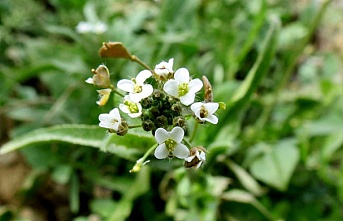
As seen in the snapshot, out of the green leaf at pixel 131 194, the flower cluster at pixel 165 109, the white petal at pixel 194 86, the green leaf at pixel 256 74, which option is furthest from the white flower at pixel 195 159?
the green leaf at pixel 131 194

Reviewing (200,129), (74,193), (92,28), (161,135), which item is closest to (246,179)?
(200,129)

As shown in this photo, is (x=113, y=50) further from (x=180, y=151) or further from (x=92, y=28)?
(x=92, y=28)

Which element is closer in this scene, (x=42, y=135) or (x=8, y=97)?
(x=42, y=135)

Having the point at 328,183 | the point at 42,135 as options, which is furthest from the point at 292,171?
the point at 42,135

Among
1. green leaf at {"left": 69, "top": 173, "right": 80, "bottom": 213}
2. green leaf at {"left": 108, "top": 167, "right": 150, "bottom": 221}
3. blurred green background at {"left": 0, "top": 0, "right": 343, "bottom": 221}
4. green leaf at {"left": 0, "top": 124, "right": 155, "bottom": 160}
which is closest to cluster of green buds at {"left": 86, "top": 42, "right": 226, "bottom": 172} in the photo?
green leaf at {"left": 0, "top": 124, "right": 155, "bottom": 160}

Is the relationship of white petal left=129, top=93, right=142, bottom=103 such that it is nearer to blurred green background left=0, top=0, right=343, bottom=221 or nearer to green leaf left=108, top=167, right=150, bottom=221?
blurred green background left=0, top=0, right=343, bottom=221

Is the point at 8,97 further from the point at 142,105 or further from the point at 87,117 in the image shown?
the point at 142,105
